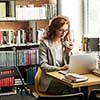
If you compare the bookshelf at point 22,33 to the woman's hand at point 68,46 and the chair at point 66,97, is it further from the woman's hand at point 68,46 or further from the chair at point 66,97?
the chair at point 66,97

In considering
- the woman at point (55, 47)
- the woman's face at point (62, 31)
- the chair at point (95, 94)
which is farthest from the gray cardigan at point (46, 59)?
the chair at point (95, 94)

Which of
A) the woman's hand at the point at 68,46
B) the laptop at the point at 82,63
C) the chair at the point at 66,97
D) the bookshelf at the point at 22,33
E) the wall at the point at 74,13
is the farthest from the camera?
the wall at the point at 74,13

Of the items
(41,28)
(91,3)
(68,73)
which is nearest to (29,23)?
(41,28)

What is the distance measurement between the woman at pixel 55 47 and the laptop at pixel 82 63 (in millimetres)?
263

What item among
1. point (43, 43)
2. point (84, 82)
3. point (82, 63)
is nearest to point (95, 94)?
point (84, 82)

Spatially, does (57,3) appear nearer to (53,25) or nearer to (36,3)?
(36,3)

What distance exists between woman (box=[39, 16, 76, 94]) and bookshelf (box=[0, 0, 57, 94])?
120 cm

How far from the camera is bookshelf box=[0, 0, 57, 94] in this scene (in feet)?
14.7

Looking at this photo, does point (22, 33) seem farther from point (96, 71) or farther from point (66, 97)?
point (66, 97)

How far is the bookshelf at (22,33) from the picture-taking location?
448cm

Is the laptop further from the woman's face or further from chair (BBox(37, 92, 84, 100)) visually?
chair (BBox(37, 92, 84, 100))

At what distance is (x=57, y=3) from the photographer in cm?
477

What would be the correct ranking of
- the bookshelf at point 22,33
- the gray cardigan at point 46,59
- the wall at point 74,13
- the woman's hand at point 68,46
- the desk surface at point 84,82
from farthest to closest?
the wall at point 74,13 → the bookshelf at point 22,33 → the woman's hand at point 68,46 → the gray cardigan at point 46,59 → the desk surface at point 84,82

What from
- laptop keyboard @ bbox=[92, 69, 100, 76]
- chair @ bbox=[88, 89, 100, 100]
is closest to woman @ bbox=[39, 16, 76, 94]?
laptop keyboard @ bbox=[92, 69, 100, 76]
